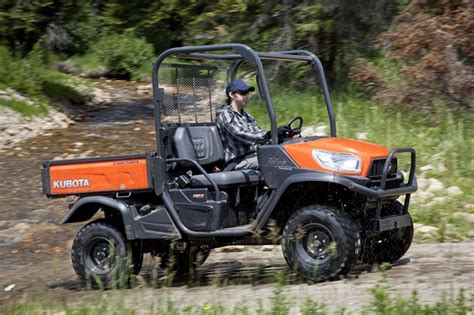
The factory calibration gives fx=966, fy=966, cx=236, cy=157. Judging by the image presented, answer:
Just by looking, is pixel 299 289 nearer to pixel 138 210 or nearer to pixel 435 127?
pixel 138 210

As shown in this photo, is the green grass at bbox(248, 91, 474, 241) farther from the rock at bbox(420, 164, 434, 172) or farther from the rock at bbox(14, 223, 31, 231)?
the rock at bbox(14, 223, 31, 231)

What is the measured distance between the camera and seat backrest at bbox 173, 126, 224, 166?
28.0ft

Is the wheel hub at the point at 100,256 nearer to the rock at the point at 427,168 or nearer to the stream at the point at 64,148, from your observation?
the stream at the point at 64,148

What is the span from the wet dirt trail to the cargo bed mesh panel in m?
1.50

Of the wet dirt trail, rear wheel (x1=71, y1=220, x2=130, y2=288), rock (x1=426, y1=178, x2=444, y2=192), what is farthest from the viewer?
rock (x1=426, y1=178, x2=444, y2=192)

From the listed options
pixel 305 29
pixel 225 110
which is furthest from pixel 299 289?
pixel 305 29

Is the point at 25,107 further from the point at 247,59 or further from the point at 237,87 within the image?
the point at 247,59

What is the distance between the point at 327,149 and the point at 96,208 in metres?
2.36

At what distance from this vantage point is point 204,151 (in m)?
8.66

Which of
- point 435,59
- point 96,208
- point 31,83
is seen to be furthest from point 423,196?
point 31,83

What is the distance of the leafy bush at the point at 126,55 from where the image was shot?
25.3 meters

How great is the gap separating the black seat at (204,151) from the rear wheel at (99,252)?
0.92 m

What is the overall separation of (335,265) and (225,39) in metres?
10.3

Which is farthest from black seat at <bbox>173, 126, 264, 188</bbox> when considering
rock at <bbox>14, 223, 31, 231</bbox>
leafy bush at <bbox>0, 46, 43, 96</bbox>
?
leafy bush at <bbox>0, 46, 43, 96</bbox>
